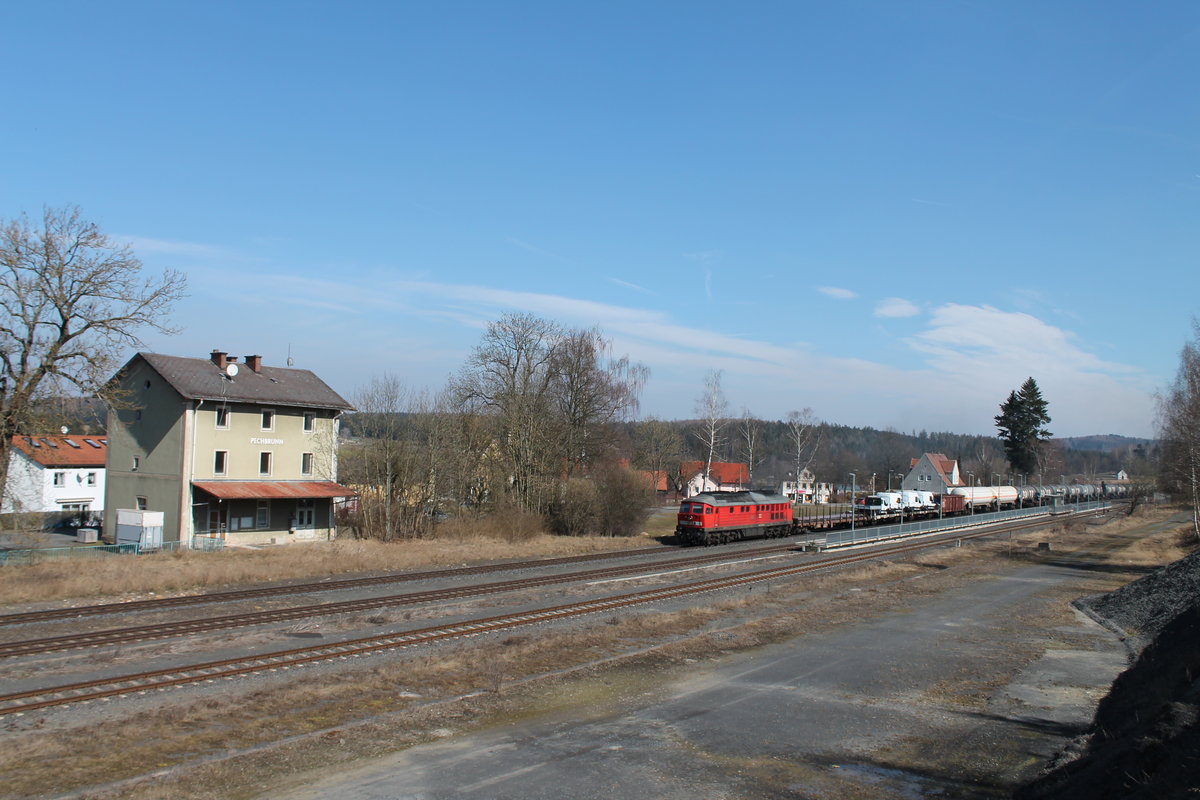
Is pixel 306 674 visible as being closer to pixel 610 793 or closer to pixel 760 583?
pixel 610 793

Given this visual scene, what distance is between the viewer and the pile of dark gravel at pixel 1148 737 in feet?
21.5

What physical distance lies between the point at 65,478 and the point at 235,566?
42556mm

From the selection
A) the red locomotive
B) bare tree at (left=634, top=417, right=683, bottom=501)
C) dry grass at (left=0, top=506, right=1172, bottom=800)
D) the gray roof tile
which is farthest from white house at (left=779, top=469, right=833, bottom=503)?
dry grass at (left=0, top=506, right=1172, bottom=800)

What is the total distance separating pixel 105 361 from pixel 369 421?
12.6m

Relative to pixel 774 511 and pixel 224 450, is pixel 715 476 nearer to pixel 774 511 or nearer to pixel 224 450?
pixel 774 511

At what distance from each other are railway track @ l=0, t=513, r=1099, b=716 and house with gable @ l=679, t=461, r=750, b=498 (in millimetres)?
69288

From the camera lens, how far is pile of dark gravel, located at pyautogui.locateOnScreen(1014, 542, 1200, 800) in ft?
21.5

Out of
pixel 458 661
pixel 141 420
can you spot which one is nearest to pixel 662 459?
pixel 141 420

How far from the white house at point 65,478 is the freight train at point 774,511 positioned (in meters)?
44.2

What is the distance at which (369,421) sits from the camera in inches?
1649

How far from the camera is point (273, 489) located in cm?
4219

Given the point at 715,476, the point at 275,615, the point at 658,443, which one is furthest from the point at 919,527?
the point at 715,476

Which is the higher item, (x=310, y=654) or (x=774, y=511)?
(x=774, y=511)

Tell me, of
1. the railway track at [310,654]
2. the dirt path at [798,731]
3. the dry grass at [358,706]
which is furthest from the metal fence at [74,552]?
the dirt path at [798,731]
